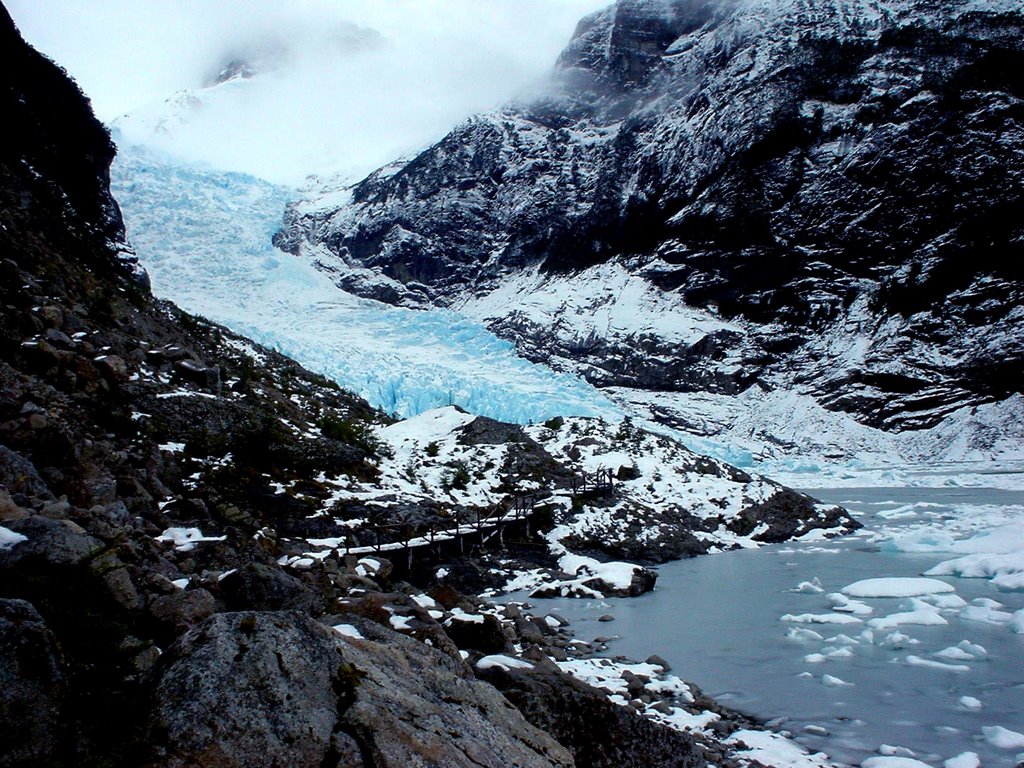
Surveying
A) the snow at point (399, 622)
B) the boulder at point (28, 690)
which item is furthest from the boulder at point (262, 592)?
the boulder at point (28, 690)

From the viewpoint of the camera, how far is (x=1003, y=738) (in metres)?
6.60

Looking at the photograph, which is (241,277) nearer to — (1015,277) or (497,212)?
(497,212)

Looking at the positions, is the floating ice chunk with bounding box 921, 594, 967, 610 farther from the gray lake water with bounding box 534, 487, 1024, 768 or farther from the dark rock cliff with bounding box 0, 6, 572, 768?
the dark rock cliff with bounding box 0, 6, 572, 768

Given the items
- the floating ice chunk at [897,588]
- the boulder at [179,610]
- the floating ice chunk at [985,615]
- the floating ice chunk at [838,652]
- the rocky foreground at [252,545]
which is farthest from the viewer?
the floating ice chunk at [897,588]

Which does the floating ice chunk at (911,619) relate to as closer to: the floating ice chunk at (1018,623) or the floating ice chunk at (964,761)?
the floating ice chunk at (1018,623)

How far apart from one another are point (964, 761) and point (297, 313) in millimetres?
61188

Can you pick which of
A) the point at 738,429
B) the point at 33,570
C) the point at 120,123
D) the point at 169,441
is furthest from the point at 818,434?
the point at 120,123

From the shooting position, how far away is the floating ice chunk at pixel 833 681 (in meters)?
8.43

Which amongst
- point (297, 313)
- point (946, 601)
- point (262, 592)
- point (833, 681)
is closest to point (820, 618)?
point (946, 601)

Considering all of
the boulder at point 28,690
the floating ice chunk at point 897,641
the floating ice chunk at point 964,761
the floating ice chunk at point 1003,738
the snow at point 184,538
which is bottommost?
the floating ice chunk at point 964,761

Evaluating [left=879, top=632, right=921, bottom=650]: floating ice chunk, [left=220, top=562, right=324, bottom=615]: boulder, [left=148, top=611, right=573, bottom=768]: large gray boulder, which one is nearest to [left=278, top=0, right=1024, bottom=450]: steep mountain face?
[left=879, top=632, right=921, bottom=650]: floating ice chunk

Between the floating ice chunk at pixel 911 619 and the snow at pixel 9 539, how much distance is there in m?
11.9

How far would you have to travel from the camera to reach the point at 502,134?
113188mm

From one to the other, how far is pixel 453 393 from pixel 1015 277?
6067cm
